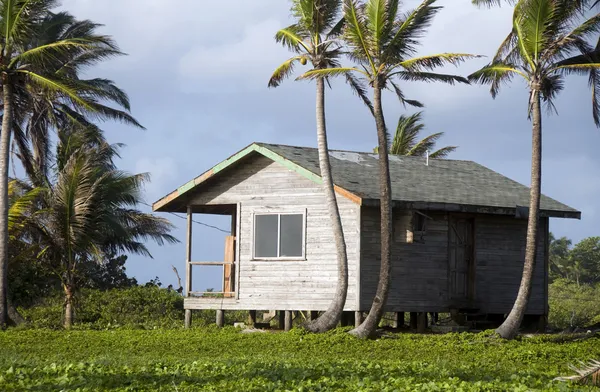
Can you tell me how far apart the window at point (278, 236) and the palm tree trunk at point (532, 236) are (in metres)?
5.95

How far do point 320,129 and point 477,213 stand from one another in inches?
210

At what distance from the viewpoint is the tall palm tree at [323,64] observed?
25.8m

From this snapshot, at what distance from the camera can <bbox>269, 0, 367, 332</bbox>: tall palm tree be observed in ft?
84.5

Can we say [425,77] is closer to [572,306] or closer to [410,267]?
[410,267]

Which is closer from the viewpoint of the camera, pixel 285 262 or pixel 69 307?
pixel 285 262

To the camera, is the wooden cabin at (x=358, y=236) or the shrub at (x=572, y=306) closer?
the wooden cabin at (x=358, y=236)

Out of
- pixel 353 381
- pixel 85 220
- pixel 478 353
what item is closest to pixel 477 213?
pixel 478 353

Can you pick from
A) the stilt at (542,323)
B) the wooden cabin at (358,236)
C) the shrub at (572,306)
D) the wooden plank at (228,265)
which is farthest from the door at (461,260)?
the wooden plank at (228,265)

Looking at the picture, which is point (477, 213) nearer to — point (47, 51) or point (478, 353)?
point (478, 353)

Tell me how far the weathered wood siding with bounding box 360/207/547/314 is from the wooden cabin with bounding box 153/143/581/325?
29 millimetres

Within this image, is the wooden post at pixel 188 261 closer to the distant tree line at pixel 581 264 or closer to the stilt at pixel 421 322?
the stilt at pixel 421 322

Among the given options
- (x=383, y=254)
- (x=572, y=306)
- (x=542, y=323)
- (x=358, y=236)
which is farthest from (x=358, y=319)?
(x=572, y=306)

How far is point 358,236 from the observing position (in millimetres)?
26609

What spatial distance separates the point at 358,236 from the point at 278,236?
261cm
